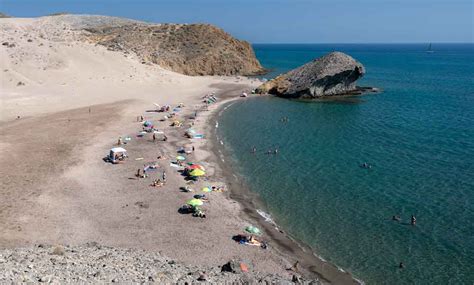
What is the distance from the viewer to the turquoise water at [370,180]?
77.6ft

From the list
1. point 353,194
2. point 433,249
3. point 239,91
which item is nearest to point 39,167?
point 353,194

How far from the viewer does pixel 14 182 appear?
101 feet

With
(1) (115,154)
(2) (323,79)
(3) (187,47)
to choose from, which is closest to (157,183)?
(1) (115,154)

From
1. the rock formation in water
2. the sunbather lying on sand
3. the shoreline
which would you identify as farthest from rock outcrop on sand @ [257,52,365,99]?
the sunbather lying on sand

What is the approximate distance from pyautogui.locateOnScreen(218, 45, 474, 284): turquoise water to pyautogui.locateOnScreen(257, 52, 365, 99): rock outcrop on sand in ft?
27.8

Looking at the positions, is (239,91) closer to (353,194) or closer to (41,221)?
(353,194)

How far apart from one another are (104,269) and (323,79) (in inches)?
2320

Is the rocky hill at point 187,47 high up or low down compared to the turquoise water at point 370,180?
up

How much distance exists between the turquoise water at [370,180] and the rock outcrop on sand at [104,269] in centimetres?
562

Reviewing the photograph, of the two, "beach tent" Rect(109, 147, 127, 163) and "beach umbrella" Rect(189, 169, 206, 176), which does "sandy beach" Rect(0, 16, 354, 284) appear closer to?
"beach tent" Rect(109, 147, 127, 163)

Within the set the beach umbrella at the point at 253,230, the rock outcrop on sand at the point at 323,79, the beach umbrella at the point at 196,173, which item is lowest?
the beach umbrella at the point at 253,230

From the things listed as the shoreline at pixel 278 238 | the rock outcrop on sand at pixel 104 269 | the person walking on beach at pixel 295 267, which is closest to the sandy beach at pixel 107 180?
the shoreline at pixel 278 238

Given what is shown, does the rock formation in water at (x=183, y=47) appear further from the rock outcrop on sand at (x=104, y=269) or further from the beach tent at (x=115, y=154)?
the rock outcrop on sand at (x=104, y=269)

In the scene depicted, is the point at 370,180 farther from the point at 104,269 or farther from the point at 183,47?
the point at 183,47
